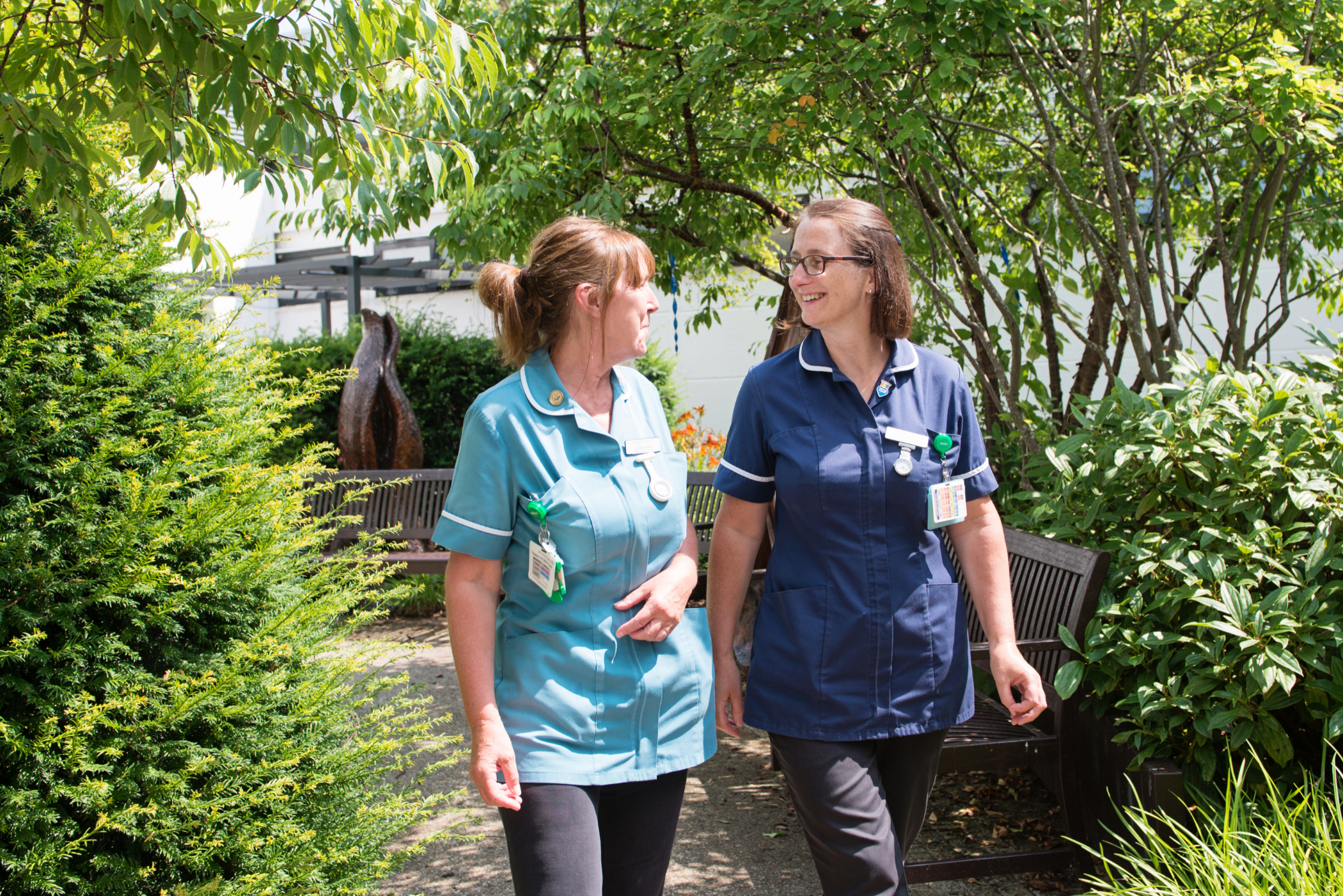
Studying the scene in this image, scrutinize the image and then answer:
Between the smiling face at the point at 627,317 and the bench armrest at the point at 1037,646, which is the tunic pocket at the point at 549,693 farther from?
the bench armrest at the point at 1037,646

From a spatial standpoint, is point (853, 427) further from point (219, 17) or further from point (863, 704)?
point (219, 17)

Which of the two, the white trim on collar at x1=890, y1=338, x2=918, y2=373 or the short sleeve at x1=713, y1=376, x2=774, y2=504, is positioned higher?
the white trim on collar at x1=890, y1=338, x2=918, y2=373

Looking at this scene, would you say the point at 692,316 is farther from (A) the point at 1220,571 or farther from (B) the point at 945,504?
(B) the point at 945,504

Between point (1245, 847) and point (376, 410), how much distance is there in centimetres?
698

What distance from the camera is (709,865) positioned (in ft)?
11.3

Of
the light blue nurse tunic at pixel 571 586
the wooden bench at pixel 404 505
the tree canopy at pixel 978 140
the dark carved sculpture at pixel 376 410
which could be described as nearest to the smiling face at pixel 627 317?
the light blue nurse tunic at pixel 571 586

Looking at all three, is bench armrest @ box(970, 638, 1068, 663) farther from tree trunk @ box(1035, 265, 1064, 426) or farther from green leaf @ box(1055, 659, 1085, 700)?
tree trunk @ box(1035, 265, 1064, 426)

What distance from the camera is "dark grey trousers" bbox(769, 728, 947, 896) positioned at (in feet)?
6.51

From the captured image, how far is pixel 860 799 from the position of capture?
2.01 m

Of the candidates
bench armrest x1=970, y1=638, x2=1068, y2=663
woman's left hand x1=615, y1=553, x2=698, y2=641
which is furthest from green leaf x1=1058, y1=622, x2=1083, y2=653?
woman's left hand x1=615, y1=553, x2=698, y2=641

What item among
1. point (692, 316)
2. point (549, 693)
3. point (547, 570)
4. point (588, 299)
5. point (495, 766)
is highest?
point (692, 316)

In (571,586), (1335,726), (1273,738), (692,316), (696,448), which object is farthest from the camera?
(692,316)

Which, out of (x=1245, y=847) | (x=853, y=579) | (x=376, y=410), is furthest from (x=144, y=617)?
(x=376, y=410)

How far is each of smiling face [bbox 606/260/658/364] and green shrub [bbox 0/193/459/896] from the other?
1035 millimetres
